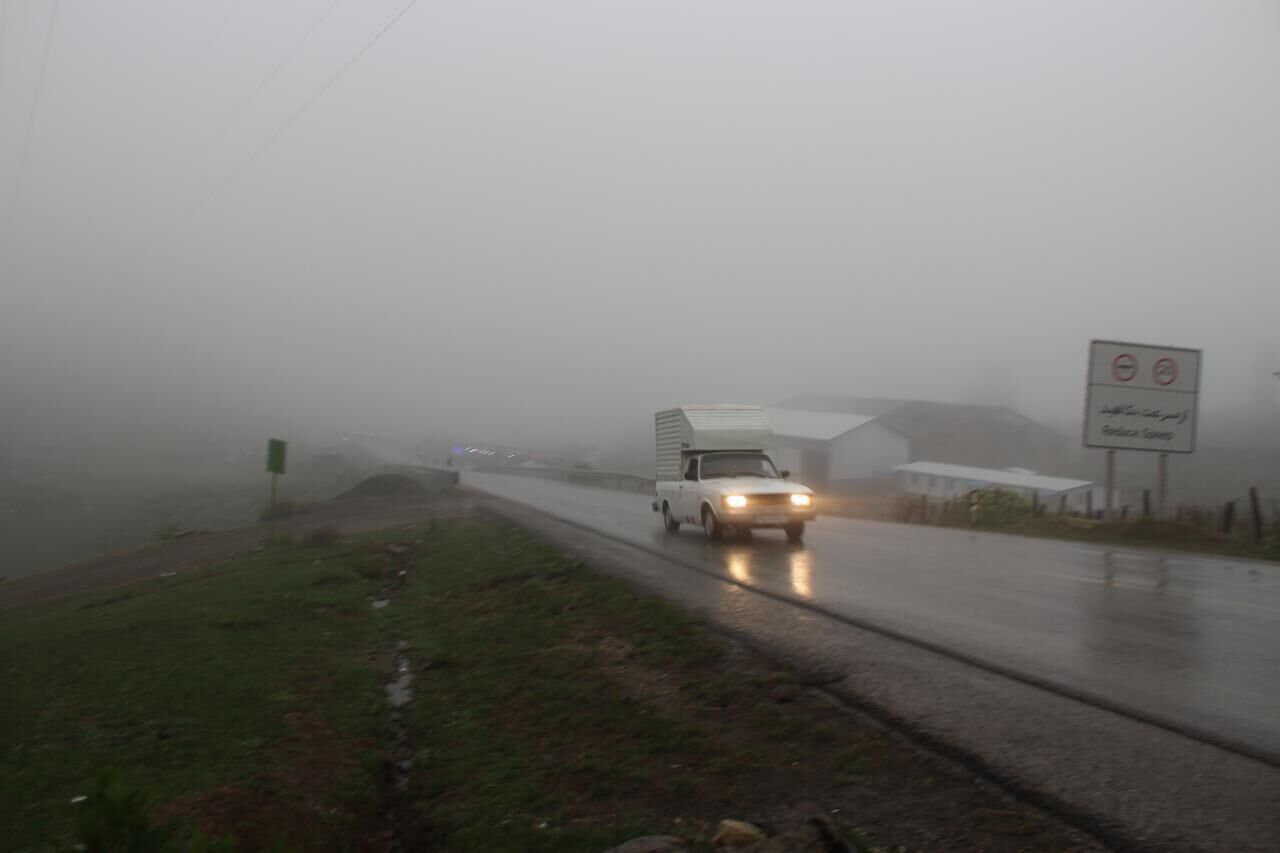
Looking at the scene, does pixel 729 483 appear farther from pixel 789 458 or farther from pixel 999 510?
pixel 789 458

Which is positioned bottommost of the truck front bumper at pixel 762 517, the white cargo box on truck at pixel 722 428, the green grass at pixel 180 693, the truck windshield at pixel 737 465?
the green grass at pixel 180 693

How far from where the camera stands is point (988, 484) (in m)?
42.0

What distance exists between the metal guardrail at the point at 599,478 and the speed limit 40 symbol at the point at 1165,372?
69.0 feet

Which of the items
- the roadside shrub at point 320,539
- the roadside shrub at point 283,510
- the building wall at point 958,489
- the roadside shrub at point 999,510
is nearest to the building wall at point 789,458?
the building wall at point 958,489

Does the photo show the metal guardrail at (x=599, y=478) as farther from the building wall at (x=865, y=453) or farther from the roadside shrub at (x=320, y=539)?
the roadside shrub at (x=320, y=539)

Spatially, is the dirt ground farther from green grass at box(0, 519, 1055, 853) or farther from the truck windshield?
the truck windshield

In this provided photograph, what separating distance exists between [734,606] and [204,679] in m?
5.76

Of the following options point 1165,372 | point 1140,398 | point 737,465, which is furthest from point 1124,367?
point 737,465

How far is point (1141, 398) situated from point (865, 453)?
31225 mm

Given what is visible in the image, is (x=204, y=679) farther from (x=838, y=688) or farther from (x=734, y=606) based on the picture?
(x=838, y=688)

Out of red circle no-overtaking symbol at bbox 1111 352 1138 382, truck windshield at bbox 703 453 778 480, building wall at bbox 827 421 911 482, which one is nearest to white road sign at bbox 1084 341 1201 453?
red circle no-overtaking symbol at bbox 1111 352 1138 382

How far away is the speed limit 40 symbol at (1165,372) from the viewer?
24.7m

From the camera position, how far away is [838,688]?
7039mm

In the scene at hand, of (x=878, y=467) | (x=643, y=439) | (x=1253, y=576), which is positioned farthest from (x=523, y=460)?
(x=1253, y=576)
